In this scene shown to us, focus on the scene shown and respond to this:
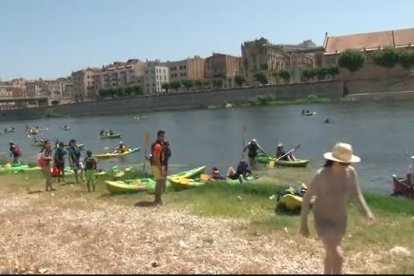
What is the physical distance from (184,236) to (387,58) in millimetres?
127088

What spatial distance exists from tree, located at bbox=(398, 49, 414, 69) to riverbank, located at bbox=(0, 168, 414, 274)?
119 metres

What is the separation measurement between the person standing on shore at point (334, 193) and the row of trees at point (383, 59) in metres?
130

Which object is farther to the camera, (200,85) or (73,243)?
(200,85)

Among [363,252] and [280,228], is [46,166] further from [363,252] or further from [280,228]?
[363,252]

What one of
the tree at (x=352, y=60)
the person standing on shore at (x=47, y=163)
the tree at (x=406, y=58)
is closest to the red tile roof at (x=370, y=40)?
the tree at (x=352, y=60)

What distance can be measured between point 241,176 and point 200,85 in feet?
514

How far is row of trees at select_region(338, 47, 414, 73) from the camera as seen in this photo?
426ft

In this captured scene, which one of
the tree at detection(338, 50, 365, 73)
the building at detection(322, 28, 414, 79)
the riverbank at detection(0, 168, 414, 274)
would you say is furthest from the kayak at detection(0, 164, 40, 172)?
the building at detection(322, 28, 414, 79)

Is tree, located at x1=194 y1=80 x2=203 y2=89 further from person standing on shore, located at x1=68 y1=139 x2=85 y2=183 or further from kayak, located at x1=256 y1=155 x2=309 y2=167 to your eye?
person standing on shore, located at x1=68 y1=139 x2=85 y2=183

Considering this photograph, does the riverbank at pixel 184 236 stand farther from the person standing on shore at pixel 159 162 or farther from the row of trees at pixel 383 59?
the row of trees at pixel 383 59

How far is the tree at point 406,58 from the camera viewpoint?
129375 millimetres

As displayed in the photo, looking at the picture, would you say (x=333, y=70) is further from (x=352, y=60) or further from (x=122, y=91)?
(x=122, y=91)

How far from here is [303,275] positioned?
361 inches

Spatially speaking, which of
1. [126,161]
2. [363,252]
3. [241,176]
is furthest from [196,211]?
[126,161]
